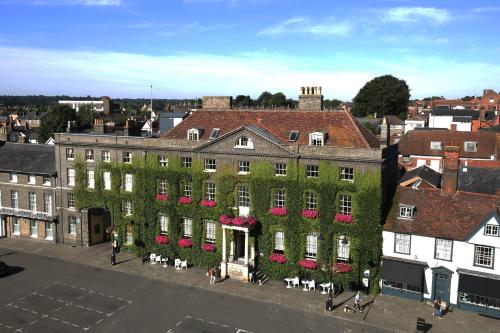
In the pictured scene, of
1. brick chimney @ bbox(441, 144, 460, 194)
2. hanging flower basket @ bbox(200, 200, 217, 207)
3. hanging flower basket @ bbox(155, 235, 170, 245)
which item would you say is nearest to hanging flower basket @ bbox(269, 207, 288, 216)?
hanging flower basket @ bbox(200, 200, 217, 207)

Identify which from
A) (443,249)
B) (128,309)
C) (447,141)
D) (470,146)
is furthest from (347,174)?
(447,141)

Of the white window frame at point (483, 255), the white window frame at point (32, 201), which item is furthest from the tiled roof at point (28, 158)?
the white window frame at point (483, 255)

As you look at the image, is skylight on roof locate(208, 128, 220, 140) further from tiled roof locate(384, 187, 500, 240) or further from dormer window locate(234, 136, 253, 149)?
tiled roof locate(384, 187, 500, 240)

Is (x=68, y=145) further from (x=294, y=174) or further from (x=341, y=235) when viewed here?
(x=341, y=235)

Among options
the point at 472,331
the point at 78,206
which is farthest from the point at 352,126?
the point at 78,206

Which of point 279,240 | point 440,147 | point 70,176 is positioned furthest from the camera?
point 440,147

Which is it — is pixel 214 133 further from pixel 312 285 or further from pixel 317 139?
pixel 312 285
